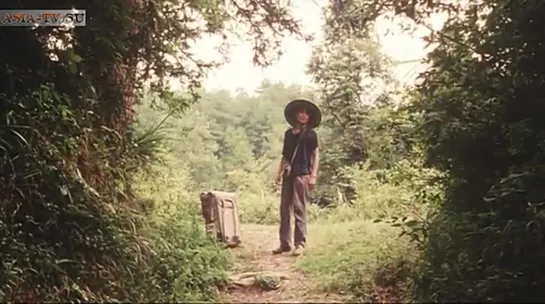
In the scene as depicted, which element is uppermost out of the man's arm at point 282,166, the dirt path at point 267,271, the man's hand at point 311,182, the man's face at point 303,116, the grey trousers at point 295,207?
the man's face at point 303,116

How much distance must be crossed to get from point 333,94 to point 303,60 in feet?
0.44

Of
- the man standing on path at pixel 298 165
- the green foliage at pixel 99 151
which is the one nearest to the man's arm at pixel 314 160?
the man standing on path at pixel 298 165

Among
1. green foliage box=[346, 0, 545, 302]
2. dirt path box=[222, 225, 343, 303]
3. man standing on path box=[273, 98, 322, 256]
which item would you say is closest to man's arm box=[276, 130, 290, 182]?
man standing on path box=[273, 98, 322, 256]

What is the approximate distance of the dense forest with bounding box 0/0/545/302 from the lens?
174cm

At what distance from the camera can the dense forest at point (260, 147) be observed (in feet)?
5.71

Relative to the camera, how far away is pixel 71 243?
174cm

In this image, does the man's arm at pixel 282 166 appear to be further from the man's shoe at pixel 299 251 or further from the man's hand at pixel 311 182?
the man's shoe at pixel 299 251

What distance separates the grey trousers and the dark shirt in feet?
0.08

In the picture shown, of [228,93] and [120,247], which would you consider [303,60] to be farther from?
[120,247]

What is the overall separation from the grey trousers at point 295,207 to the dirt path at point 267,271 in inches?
1.4

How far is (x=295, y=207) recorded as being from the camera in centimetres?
190

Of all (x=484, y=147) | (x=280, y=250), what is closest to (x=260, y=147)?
(x=280, y=250)

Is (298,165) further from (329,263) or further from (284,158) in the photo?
(329,263)

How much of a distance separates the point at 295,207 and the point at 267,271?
20 centimetres
